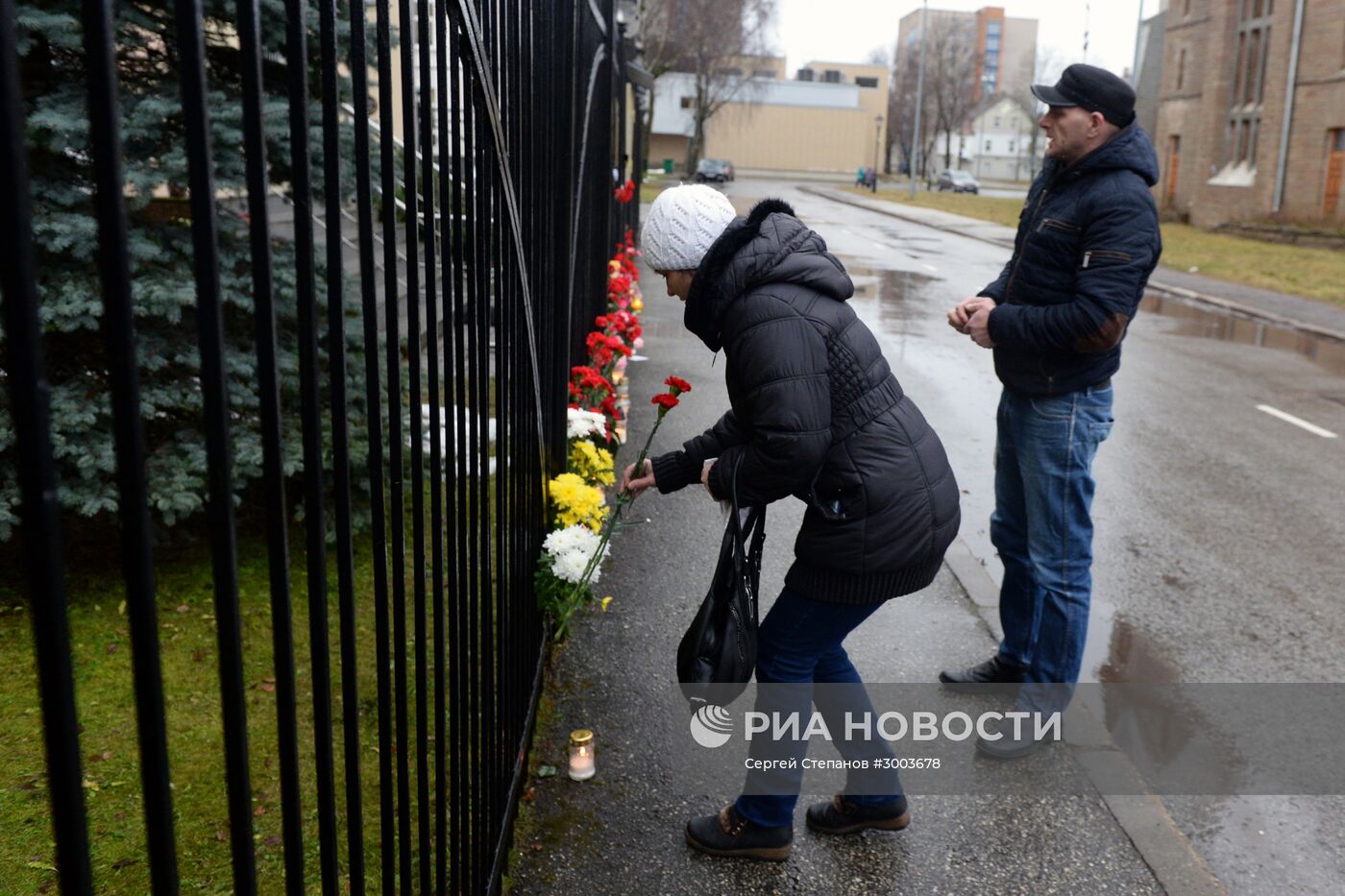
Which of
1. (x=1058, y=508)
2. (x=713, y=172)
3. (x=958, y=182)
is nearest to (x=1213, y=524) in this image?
(x=1058, y=508)

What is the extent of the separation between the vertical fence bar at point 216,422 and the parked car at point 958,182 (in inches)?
2843

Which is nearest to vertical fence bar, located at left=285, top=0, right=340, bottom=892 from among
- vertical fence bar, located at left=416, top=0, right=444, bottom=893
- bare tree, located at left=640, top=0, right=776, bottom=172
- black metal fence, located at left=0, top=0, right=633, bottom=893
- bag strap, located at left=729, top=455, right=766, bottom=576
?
black metal fence, located at left=0, top=0, right=633, bottom=893

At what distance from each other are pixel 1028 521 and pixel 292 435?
2566 mm

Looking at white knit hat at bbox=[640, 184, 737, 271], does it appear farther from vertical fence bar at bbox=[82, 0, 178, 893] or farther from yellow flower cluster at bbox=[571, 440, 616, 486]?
vertical fence bar at bbox=[82, 0, 178, 893]

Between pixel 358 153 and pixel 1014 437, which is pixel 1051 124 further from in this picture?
pixel 358 153

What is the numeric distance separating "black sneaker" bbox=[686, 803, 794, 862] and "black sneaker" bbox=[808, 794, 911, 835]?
17 centimetres

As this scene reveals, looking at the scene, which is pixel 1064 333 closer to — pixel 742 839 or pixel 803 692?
pixel 803 692

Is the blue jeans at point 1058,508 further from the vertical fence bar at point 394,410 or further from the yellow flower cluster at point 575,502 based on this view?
the vertical fence bar at point 394,410

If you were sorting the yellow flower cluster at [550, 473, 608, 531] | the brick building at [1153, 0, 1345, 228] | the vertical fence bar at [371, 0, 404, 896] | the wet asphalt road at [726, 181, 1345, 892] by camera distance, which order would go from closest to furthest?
1. the vertical fence bar at [371, 0, 404, 896]
2. the wet asphalt road at [726, 181, 1345, 892]
3. the yellow flower cluster at [550, 473, 608, 531]
4. the brick building at [1153, 0, 1345, 228]

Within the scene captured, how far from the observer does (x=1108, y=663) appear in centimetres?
475

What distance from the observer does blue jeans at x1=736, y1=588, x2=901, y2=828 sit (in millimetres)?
3066

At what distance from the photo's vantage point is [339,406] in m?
1.47

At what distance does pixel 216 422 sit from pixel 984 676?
3633 millimetres

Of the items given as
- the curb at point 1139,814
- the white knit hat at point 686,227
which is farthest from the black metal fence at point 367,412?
the curb at point 1139,814
